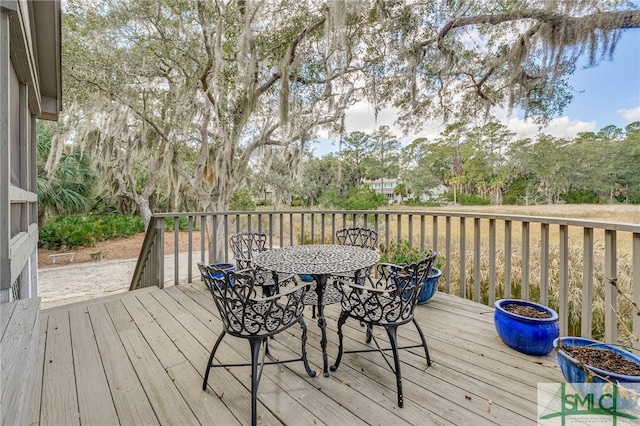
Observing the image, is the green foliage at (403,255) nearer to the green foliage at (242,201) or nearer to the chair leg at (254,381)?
the chair leg at (254,381)

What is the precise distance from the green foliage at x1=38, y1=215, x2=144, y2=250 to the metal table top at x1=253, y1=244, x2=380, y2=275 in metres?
12.1

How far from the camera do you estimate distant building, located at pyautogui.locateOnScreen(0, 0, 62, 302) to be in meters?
1.21

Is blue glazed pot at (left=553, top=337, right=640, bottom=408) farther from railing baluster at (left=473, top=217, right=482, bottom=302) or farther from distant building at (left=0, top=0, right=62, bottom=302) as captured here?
distant building at (left=0, top=0, right=62, bottom=302)

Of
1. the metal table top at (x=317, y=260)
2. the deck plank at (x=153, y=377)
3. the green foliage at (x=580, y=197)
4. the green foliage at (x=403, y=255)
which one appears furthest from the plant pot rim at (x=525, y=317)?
the green foliage at (x=580, y=197)

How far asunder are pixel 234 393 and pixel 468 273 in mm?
3785

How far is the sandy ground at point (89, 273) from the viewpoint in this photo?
254 inches

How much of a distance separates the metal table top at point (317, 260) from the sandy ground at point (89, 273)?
175 inches

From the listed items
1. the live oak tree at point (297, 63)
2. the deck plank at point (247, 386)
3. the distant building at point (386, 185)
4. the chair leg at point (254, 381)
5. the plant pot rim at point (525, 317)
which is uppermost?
the live oak tree at point (297, 63)

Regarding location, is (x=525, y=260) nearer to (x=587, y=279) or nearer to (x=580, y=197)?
(x=587, y=279)

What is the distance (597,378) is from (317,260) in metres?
1.65

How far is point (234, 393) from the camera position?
1.61 meters

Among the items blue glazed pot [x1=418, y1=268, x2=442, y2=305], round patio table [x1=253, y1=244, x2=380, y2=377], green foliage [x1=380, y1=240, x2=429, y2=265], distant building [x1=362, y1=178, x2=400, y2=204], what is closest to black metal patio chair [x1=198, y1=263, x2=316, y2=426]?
round patio table [x1=253, y1=244, x2=380, y2=377]

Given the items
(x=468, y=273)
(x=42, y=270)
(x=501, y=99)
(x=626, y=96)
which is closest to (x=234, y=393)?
(x=468, y=273)

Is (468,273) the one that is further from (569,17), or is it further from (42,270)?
(42,270)
